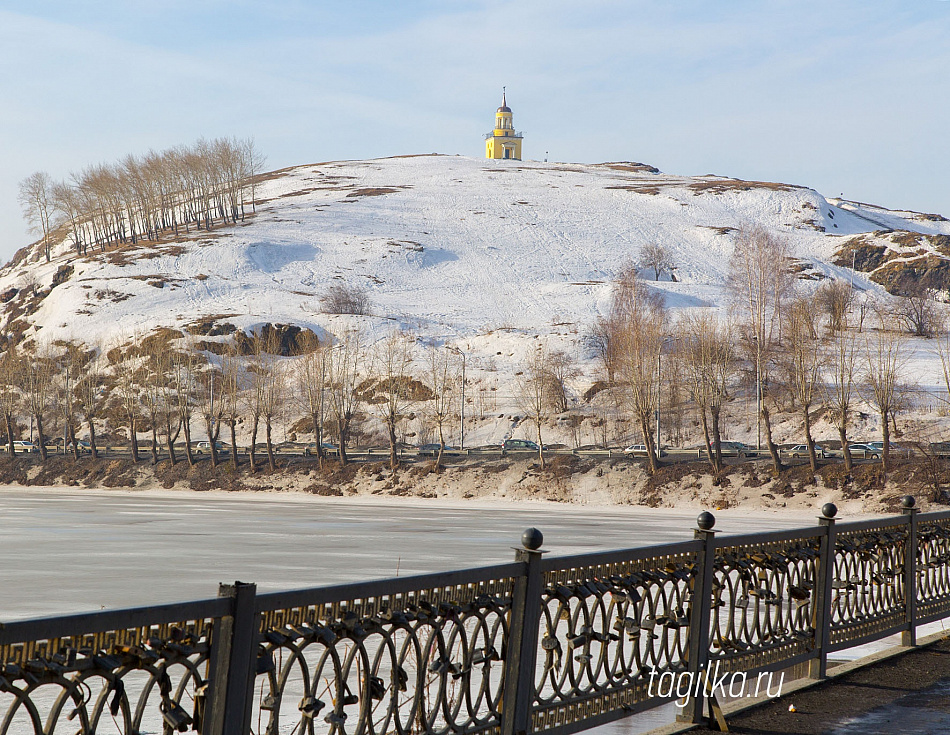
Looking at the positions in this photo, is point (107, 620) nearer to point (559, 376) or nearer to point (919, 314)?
point (559, 376)

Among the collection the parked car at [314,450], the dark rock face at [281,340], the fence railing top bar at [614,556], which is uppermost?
the dark rock face at [281,340]

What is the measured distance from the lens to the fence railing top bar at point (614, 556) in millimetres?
5418

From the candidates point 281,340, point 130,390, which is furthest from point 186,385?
point 281,340

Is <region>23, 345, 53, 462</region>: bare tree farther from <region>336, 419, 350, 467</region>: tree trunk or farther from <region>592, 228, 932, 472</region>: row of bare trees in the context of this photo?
<region>592, 228, 932, 472</region>: row of bare trees

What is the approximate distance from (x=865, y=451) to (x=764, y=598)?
53.1m

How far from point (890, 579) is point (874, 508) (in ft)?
133

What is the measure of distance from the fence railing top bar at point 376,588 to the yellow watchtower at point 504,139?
643 feet

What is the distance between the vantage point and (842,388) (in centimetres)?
5197

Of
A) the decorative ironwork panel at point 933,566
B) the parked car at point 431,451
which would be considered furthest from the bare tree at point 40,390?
the decorative ironwork panel at point 933,566

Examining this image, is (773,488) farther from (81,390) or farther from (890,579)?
(81,390)

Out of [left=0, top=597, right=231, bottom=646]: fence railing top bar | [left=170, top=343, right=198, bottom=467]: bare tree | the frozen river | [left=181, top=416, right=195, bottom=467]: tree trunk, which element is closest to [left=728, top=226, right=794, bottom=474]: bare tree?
the frozen river

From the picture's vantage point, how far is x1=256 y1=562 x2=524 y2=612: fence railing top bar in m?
4.03

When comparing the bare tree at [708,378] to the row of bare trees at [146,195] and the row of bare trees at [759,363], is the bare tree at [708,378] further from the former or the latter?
the row of bare trees at [146,195]

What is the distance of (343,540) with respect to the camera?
30.6 m
